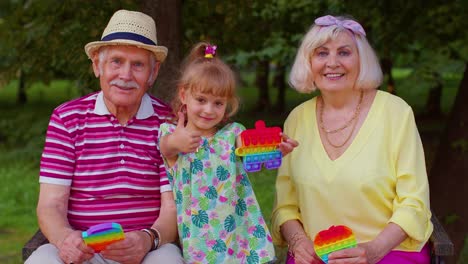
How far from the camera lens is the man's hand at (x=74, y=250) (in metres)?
3.11

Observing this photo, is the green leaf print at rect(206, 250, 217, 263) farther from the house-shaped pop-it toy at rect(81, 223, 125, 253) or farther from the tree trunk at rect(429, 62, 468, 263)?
the tree trunk at rect(429, 62, 468, 263)

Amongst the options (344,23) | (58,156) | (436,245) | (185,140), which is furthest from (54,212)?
(436,245)

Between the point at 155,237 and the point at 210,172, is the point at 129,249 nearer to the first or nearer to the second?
the point at 155,237

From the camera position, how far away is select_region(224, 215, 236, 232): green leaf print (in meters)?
3.24

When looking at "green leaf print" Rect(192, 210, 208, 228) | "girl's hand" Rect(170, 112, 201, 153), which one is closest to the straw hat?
"girl's hand" Rect(170, 112, 201, 153)

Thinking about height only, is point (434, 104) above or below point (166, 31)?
below

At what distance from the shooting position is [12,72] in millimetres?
5617

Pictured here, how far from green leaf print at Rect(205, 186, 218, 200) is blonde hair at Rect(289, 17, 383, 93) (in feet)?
2.18

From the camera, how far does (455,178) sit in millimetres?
5500

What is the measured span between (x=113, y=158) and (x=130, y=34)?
0.57m

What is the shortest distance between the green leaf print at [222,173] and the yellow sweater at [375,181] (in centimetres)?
39

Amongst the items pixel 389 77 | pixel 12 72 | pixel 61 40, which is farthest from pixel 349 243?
pixel 389 77

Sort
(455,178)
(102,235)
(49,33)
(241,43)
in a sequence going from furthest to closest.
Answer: (241,43)
(455,178)
(49,33)
(102,235)

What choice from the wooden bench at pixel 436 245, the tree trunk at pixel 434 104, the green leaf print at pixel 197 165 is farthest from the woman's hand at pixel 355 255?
the tree trunk at pixel 434 104
